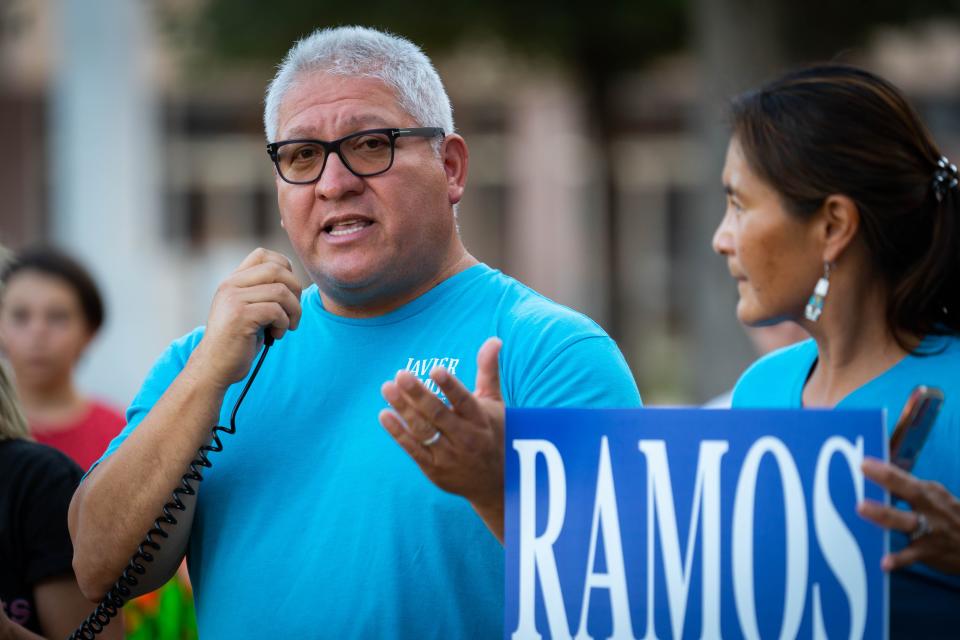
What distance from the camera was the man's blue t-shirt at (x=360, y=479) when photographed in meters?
2.43

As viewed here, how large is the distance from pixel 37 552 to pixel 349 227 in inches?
36.0

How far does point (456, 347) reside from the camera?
2584 millimetres

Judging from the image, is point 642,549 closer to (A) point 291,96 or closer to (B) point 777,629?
(B) point 777,629

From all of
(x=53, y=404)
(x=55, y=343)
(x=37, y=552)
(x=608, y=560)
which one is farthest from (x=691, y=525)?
(x=55, y=343)

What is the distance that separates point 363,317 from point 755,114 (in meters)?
0.86

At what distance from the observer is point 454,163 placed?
111 inches

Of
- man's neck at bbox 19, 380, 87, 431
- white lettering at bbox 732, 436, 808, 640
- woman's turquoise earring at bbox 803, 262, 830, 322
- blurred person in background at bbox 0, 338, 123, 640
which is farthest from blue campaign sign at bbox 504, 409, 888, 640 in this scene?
man's neck at bbox 19, 380, 87, 431

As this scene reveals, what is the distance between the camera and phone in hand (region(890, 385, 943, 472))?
2.05 m

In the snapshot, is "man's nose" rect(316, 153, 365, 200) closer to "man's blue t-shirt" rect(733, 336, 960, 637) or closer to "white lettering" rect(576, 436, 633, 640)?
"white lettering" rect(576, 436, 633, 640)

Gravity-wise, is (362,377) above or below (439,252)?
below

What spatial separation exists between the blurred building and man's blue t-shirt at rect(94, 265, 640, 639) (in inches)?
259

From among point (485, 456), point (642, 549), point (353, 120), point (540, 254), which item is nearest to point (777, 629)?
point (642, 549)

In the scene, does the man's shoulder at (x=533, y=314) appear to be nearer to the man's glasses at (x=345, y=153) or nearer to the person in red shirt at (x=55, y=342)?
the man's glasses at (x=345, y=153)

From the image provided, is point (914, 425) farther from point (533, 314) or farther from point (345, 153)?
point (345, 153)
